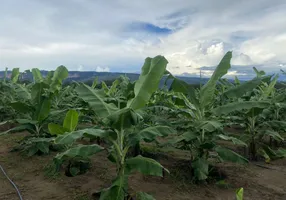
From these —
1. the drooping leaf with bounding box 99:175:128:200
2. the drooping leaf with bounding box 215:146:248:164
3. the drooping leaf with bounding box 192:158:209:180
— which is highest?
the drooping leaf with bounding box 215:146:248:164

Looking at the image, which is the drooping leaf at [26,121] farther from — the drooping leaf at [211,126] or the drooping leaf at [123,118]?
the drooping leaf at [211,126]

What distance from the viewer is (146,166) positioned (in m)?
3.33

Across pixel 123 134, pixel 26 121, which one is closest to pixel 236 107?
pixel 123 134

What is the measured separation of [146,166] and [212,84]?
2.08 metres

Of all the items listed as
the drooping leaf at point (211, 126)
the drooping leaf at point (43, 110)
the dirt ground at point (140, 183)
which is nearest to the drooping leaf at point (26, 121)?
the drooping leaf at point (43, 110)

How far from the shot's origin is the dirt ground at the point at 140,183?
4.30m

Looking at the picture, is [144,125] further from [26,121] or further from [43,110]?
[26,121]

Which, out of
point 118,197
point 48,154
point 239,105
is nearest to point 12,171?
point 48,154

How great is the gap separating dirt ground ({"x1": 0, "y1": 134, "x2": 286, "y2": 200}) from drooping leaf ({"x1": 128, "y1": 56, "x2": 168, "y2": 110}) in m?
1.61

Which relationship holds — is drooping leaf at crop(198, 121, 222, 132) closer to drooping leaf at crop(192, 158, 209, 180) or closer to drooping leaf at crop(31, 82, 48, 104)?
drooping leaf at crop(192, 158, 209, 180)

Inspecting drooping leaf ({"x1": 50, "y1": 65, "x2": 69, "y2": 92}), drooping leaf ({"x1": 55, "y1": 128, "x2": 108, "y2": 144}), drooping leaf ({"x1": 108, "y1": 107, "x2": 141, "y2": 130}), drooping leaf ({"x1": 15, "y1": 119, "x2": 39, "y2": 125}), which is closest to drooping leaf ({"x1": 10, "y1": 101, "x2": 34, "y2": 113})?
drooping leaf ({"x1": 15, "y1": 119, "x2": 39, "y2": 125})

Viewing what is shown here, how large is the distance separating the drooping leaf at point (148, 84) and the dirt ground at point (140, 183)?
5.29 feet

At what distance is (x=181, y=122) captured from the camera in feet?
16.4

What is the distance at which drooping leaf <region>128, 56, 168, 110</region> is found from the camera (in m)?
Result: 3.76
